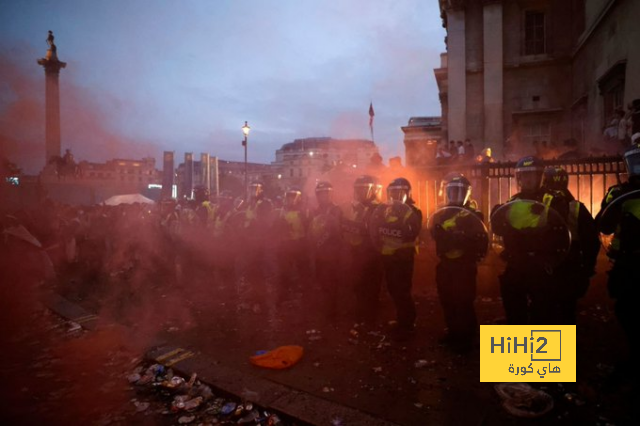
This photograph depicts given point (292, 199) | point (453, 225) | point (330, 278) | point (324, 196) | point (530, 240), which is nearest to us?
point (530, 240)

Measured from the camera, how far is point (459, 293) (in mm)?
4766

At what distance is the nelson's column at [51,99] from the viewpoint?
85.9ft

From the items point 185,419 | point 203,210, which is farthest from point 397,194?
point 203,210

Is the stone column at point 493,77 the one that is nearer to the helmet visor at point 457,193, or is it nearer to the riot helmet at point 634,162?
the helmet visor at point 457,193

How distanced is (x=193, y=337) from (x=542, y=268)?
504 cm

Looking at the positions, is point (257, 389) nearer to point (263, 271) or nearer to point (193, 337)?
point (193, 337)

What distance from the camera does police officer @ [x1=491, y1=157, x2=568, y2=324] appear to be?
4152mm

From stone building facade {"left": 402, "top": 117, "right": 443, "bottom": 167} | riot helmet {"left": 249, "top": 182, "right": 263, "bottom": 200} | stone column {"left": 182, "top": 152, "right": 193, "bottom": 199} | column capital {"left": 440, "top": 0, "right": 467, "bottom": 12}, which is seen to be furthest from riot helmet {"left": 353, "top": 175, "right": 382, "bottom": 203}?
stone column {"left": 182, "top": 152, "right": 193, "bottom": 199}

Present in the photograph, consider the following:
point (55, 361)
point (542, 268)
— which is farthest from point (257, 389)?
point (542, 268)

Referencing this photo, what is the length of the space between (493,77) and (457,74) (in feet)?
5.53

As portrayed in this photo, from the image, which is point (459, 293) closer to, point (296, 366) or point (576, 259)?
point (576, 259)

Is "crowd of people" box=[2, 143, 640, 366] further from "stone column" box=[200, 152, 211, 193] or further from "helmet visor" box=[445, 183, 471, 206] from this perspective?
"stone column" box=[200, 152, 211, 193]

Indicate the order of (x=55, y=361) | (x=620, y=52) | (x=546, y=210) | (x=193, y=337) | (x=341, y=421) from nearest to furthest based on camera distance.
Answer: (x=341, y=421) < (x=546, y=210) < (x=55, y=361) < (x=193, y=337) < (x=620, y=52)

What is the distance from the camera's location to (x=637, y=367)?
3.88 meters
